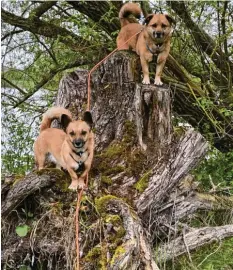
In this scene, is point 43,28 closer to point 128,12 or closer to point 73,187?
point 128,12

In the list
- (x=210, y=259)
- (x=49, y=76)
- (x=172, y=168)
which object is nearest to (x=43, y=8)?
(x=49, y=76)

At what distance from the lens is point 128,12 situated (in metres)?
7.22

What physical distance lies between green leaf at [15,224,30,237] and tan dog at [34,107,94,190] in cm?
53

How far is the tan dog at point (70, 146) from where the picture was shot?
16.5 feet

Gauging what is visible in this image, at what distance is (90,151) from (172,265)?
4.53 feet

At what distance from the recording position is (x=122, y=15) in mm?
7230

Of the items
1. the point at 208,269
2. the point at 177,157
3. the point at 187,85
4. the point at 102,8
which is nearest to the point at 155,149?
the point at 177,157

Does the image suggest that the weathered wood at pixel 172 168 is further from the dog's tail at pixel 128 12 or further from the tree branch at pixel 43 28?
the tree branch at pixel 43 28

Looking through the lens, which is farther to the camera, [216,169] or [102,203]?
[216,169]

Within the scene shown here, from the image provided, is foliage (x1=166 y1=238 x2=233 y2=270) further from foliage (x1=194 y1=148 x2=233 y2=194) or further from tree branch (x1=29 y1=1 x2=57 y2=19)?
tree branch (x1=29 y1=1 x2=57 y2=19)

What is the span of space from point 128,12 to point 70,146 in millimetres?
2646

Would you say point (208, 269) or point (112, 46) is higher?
point (112, 46)

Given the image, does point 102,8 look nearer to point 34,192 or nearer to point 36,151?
point 36,151

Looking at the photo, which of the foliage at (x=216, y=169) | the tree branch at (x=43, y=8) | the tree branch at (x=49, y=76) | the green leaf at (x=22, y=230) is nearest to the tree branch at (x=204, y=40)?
the foliage at (x=216, y=169)
